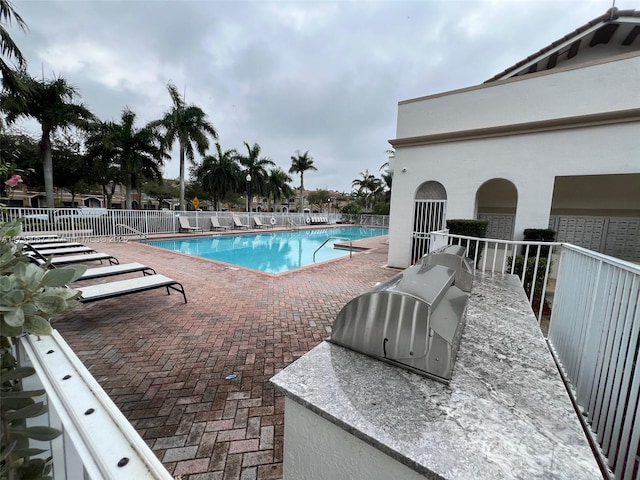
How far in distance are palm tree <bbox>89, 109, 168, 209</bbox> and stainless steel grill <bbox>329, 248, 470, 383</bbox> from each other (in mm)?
23292

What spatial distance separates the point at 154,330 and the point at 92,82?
885 inches

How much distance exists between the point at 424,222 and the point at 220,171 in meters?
25.4

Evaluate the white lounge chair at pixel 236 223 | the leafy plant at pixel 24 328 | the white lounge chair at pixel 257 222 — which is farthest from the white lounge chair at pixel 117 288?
the white lounge chair at pixel 257 222

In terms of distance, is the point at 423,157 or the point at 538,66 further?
the point at 538,66

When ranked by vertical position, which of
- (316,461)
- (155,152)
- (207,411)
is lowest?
(207,411)

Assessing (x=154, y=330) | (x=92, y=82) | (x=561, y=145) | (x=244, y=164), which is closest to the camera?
(x=154, y=330)

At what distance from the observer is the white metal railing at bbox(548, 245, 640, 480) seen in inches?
59.6

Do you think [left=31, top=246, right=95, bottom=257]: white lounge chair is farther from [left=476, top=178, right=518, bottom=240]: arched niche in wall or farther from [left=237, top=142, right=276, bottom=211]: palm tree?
[left=237, top=142, right=276, bottom=211]: palm tree

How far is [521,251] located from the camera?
6.75 meters

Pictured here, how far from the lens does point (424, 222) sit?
8000 mm

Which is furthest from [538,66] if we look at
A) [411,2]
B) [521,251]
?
[521,251]

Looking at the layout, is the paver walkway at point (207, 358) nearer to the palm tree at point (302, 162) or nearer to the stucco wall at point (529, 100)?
the stucco wall at point (529, 100)

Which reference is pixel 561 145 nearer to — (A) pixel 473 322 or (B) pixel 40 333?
(A) pixel 473 322

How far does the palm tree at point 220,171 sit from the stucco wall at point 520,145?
24.0 meters
